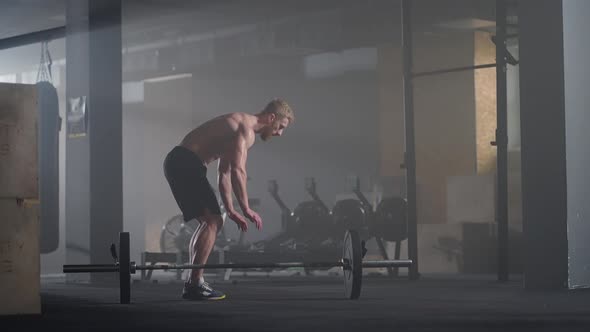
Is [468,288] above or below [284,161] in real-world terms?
below

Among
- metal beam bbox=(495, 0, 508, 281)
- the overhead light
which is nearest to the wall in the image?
metal beam bbox=(495, 0, 508, 281)

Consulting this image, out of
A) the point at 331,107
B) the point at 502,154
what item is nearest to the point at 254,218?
the point at 502,154

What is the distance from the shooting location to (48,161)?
→ 9.39 metres

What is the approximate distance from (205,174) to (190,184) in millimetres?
135

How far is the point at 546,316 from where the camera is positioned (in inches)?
182

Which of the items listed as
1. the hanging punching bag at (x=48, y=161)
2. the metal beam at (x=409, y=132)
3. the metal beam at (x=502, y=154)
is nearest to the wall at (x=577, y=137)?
the metal beam at (x=502, y=154)

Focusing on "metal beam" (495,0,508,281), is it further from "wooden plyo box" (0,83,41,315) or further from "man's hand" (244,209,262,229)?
"wooden plyo box" (0,83,41,315)

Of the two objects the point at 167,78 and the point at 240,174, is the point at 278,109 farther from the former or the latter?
the point at 167,78

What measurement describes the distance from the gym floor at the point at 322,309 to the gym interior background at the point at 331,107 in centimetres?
79

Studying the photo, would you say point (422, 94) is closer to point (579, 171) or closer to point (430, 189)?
point (430, 189)

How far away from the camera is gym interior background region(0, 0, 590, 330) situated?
6645mm

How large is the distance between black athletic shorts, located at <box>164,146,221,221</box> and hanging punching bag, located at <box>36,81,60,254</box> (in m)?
3.40

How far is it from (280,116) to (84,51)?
273 cm

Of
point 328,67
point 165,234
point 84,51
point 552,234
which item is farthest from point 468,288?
point 328,67
